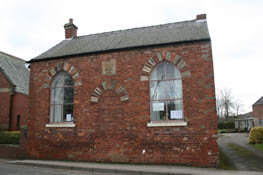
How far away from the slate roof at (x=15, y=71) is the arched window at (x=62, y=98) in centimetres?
900

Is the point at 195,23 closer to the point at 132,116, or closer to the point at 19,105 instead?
the point at 132,116

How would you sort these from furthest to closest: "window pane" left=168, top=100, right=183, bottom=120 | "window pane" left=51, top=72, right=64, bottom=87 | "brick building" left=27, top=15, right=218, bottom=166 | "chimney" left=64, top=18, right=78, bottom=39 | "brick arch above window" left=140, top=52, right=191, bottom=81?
"chimney" left=64, top=18, right=78, bottom=39, "window pane" left=51, top=72, right=64, bottom=87, "brick arch above window" left=140, top=52, right=191, bottom=81, "window pane" left=168, top=100, right=183, bottom=120, "brick building" left=27, top=15, right=218, bottom=166

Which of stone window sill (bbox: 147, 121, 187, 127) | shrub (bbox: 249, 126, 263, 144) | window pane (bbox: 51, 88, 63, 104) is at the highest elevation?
window pane (bbox: 51, 88, 63, 104)

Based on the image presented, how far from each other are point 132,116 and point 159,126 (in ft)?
4.41

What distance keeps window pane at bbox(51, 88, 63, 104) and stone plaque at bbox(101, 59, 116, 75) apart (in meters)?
2.79

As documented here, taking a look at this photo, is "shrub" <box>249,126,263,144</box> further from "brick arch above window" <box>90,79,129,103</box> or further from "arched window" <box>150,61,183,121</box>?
"brick arch above window" <box>90,79,129,103</box>

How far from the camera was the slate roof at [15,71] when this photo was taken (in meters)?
20.2

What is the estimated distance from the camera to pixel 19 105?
1961 cm

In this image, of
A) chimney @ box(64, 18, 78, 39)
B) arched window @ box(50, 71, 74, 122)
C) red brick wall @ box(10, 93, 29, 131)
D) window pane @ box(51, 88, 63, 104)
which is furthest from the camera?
red brick wall @ box(10, 93, 29, 131)

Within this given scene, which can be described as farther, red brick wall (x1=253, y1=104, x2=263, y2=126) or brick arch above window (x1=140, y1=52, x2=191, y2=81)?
red brick wall (x1=253, y1=104, x2=263, y2=126)

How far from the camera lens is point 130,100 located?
10773mm

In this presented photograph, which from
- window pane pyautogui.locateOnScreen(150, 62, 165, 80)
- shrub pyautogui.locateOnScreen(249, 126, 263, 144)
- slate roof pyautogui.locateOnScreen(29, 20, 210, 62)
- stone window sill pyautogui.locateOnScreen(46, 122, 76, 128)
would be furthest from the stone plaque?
shrub pyautogui.locateOnScreen(249, 126, 263, 144)

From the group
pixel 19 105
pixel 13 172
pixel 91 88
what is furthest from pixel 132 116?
pixel 19 105

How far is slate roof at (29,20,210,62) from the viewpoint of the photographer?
10.9 meters
